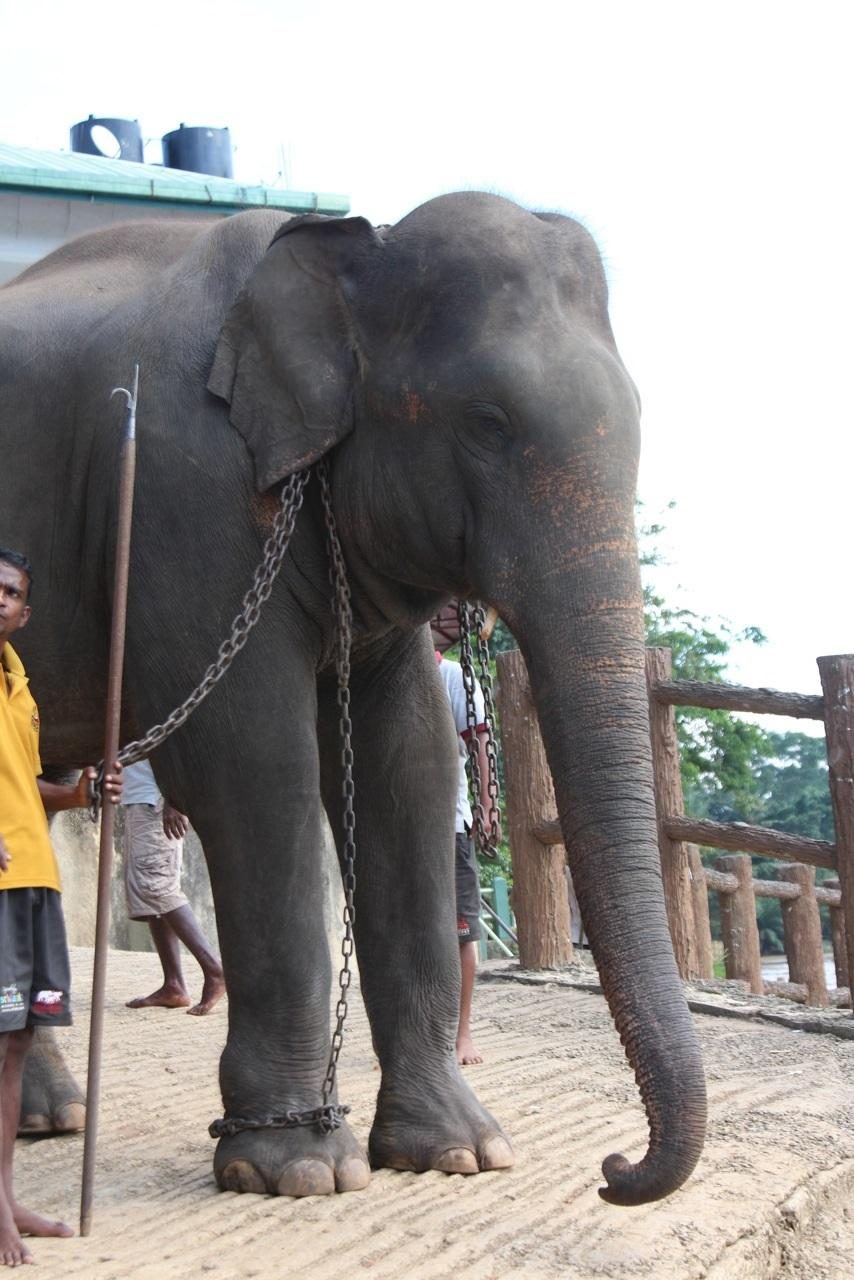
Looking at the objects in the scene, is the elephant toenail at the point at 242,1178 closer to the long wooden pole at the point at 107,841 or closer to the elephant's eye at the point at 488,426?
the long wooden pole at the point at 107,841

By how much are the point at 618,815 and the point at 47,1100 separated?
218cm

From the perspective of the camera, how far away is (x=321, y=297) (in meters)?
4.50

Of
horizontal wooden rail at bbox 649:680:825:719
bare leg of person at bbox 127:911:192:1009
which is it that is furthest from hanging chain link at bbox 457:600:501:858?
horizontal wooden rail at bbox 649:680:825:719

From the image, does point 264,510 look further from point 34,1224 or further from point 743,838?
point 743,838

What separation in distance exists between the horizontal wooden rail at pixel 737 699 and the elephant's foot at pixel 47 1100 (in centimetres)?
400

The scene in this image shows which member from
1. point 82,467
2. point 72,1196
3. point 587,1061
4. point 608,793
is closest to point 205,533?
point 82,467

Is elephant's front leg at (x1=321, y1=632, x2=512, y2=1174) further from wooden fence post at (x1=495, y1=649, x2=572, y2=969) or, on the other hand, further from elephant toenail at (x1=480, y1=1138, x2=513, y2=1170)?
wooden fence post at (x1=495, y1=649, x2=572, y2=969)

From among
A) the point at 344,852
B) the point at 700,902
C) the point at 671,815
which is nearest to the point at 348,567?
the point at 344,852

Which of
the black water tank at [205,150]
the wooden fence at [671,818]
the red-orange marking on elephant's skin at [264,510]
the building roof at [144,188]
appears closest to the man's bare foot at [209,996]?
the wooden fence at [671,818]

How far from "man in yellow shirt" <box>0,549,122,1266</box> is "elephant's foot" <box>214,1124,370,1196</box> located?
0.53m

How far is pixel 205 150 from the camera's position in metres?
18.2

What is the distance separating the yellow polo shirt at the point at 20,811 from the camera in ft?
11.8

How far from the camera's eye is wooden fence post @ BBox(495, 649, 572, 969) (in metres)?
9.07

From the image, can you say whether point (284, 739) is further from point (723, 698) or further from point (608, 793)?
point (723, 698)
